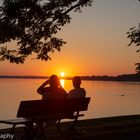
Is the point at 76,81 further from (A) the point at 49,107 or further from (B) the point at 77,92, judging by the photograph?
(A) the point at 49,107

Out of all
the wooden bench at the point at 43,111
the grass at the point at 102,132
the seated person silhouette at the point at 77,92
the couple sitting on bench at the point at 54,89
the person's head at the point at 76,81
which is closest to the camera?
the wooden bench at the point at 43,111

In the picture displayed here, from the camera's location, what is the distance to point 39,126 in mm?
12672

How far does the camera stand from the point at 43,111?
1232cm

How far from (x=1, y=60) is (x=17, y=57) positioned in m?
0.51

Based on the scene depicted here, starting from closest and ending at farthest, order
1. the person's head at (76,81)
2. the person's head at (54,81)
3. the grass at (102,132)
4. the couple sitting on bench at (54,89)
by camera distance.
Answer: the grass at (102,132), the person's head at (54,81), the couple sitting on bench at (54,89), the person's head at (76,81)

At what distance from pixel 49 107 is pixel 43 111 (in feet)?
0.65

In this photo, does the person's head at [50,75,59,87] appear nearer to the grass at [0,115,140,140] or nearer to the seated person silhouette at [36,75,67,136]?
the seated person silhouette at [36,75,67,136]

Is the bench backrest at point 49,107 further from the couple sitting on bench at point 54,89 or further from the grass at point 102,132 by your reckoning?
the grass at point 102,132

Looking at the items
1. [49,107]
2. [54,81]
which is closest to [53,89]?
[54,81]

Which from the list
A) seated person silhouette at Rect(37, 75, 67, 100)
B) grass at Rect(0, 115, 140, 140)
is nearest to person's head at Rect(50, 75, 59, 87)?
seated person silhouette at Rect(37, 75, 67, 100)

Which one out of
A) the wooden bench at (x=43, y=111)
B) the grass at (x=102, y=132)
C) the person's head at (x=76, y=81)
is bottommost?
the grass at (x=102, y=132)

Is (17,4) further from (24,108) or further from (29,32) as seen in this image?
(24,108)

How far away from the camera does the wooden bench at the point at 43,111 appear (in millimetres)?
11891

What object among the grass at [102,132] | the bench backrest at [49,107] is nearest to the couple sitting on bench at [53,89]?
the bench backrest at [49,107]
